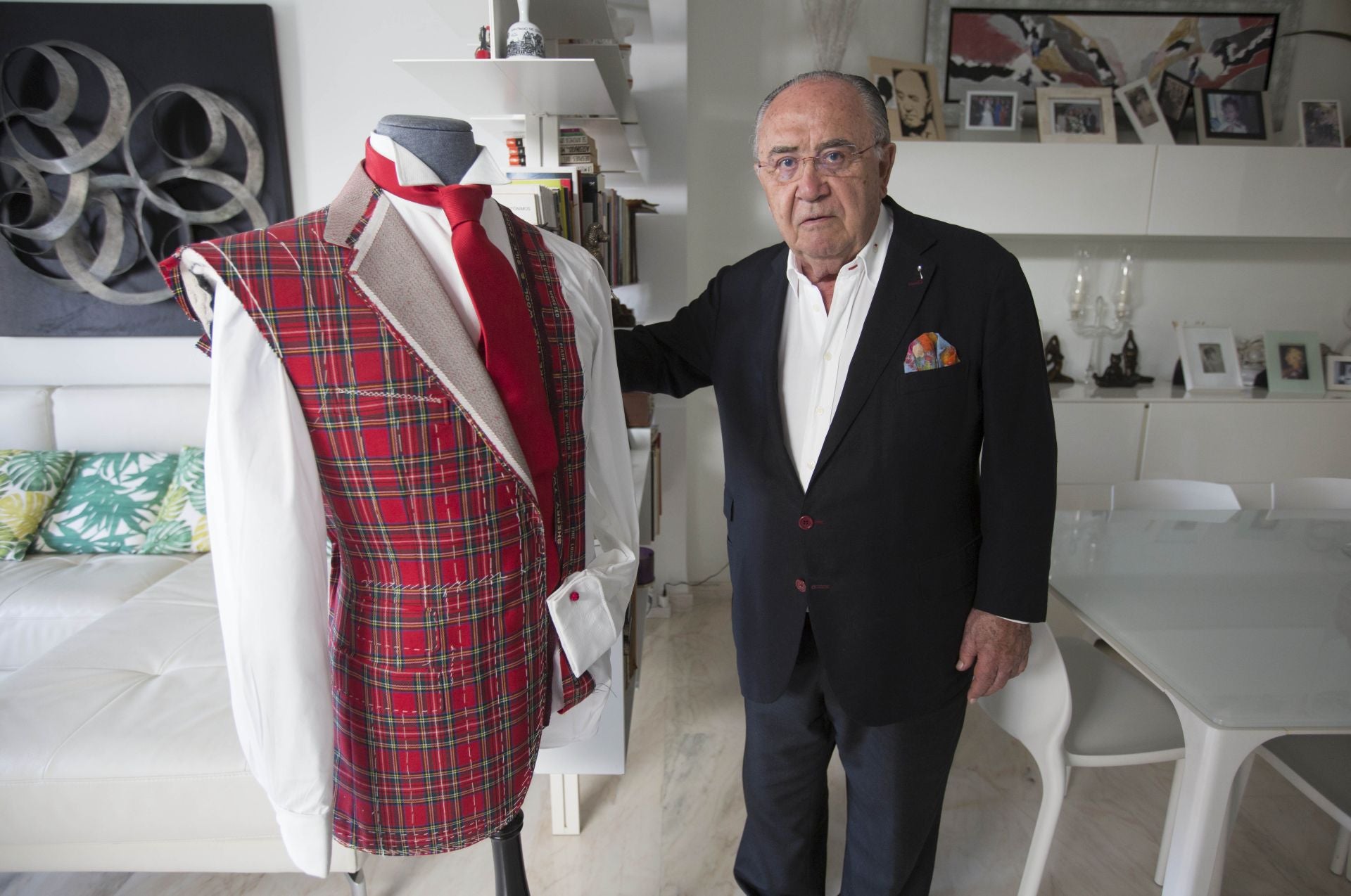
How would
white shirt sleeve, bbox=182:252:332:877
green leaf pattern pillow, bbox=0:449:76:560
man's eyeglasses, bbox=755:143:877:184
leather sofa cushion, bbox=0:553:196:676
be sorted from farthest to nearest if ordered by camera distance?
green leaf pattern pillow, bbox=0:449:76:560
leather sofa cushion, bbox=0:553:196:676
man's eyeglasses, bbox=755:143:877:184
white shirt sleeve, bbox=182:252:332:877

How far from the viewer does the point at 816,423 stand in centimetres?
126

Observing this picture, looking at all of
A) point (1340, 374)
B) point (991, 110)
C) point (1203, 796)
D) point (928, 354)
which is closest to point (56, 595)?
point (928, 354)

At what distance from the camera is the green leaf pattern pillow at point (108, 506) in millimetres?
2494

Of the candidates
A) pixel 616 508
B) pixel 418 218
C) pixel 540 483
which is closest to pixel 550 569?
→ pixel 540 483

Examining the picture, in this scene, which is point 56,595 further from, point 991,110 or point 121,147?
point 991,110

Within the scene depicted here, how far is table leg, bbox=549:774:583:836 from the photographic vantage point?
1.82m

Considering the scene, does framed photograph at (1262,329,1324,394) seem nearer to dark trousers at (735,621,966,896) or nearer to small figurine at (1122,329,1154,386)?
small figurine at (1122,329,1154,386)

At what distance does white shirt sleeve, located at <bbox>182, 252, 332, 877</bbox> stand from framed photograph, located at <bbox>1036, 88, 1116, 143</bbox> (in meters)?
2.87

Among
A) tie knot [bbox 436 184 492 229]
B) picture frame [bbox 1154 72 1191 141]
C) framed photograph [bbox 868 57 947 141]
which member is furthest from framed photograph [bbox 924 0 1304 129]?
tie knot [bbox 436 184 492 229]

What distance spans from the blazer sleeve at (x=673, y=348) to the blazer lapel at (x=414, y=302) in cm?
55

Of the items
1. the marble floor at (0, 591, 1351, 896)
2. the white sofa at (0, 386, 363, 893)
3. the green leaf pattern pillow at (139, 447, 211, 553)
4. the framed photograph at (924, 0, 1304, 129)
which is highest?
the framed photograph at (924, 0, 1304, 129)


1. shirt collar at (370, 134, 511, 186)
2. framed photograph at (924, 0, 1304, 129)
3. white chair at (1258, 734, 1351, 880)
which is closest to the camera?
shirt collar at (370, 134, 511, 186)

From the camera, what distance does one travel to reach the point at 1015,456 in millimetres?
1210

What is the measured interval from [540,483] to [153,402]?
92.8 inches
